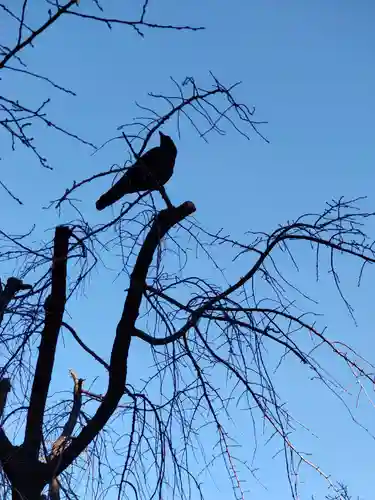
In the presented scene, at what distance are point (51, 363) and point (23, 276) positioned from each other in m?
0.34

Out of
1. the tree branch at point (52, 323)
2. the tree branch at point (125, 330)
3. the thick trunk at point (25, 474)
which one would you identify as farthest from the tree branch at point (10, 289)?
the thick trunk at point (25, 474)

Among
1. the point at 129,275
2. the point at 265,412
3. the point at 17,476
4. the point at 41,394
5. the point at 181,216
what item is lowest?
the point at 17,476

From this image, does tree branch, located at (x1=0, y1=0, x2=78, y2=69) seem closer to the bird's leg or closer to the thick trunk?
the bird's leg

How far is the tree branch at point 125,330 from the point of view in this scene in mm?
2529

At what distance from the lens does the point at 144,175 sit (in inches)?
98.8

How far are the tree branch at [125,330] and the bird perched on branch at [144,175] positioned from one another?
0.46 feet

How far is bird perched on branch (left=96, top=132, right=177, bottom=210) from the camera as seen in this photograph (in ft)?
7.84

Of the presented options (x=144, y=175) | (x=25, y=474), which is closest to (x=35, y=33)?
(x=144, y=175)

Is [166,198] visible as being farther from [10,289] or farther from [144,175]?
[10,289]

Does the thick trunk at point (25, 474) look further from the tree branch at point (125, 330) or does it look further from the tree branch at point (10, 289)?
the tree branch at point (10, 289)

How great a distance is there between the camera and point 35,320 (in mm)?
2486

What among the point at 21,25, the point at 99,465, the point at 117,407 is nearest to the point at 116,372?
the point at 117,407

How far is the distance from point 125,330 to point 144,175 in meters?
0.56

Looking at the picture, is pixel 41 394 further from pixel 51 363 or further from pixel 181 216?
pixel 181 216
